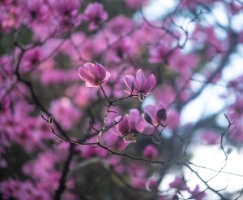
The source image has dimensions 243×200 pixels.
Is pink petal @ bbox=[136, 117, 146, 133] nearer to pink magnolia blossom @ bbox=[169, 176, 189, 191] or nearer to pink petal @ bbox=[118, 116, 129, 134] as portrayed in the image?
pink petal @ bbox=[118, 116, 129, 134]

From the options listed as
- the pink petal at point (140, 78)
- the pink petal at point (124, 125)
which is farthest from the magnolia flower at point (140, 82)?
the pink petal at point (124, 125)

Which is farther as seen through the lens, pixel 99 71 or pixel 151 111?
pixel 151 111

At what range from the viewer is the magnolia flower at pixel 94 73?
1.13 metres

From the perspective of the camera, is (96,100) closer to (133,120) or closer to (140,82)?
(133,120)

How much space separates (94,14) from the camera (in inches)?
72.7

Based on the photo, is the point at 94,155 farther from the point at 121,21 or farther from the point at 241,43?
the point at 121,21

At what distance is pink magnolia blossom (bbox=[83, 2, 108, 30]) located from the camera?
183cm

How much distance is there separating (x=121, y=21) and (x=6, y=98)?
1259mm

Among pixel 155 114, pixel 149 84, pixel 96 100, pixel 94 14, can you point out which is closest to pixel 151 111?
pixel 155 114

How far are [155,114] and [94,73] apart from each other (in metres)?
0.26

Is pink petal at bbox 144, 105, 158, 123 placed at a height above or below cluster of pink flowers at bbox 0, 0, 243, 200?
below

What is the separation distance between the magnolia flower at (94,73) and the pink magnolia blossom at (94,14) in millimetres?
763

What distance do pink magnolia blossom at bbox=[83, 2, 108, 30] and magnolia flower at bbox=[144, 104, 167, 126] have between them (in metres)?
0.72

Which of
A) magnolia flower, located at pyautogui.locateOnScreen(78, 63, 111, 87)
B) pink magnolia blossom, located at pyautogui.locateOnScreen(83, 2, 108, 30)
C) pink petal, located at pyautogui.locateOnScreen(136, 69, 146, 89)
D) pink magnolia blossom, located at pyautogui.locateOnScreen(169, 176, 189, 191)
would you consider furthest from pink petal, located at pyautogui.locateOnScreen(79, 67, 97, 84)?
pink magnolia blossom, located at pyautogui.locateOnScreen(83, 2, 108, 30)
